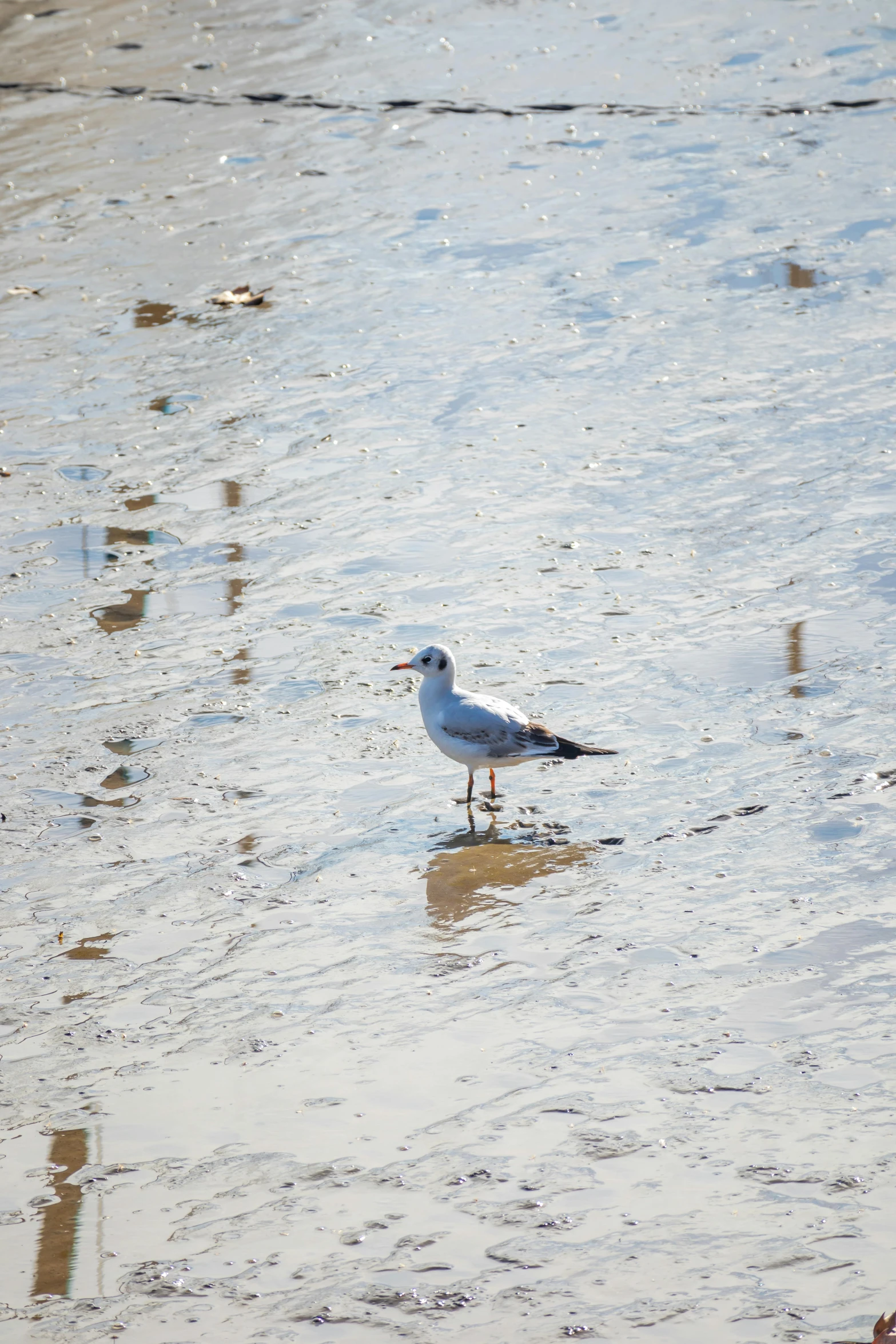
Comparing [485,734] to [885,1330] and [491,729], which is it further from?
[885,1330]

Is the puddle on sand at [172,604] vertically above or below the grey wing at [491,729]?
above

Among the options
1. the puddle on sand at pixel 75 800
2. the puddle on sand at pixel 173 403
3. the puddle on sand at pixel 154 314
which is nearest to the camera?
the puddle on sand at pixel 75 800

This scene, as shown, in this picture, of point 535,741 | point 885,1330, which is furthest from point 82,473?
point 885,1330

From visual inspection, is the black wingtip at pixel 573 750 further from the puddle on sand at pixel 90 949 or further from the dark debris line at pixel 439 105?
the dark debris line at pixel 439 105

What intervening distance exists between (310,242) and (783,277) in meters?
3.60

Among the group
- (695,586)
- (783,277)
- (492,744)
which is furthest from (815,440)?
(492,744)

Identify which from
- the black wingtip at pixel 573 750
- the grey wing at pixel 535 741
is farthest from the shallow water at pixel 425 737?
the grey wing at pixel 535 741

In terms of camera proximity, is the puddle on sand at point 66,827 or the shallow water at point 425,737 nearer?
the shallow water at point 425,737

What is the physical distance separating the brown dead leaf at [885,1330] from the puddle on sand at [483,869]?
7.32 ft

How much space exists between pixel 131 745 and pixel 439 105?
9.36 m

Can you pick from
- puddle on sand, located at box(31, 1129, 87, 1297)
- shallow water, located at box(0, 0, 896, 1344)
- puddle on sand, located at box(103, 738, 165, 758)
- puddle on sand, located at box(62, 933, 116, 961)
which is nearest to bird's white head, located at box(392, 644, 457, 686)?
shallow water, located at box(0, 0, 896, 1344)

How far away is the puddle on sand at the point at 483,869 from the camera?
5453mm

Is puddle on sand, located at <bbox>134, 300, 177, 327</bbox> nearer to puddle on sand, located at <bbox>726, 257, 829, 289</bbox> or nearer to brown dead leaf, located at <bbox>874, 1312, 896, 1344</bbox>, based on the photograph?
puddle on sand, located at <bbox>726, 257, 829, 289</bbox>

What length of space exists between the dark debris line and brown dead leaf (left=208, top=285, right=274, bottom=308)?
4079 mm
